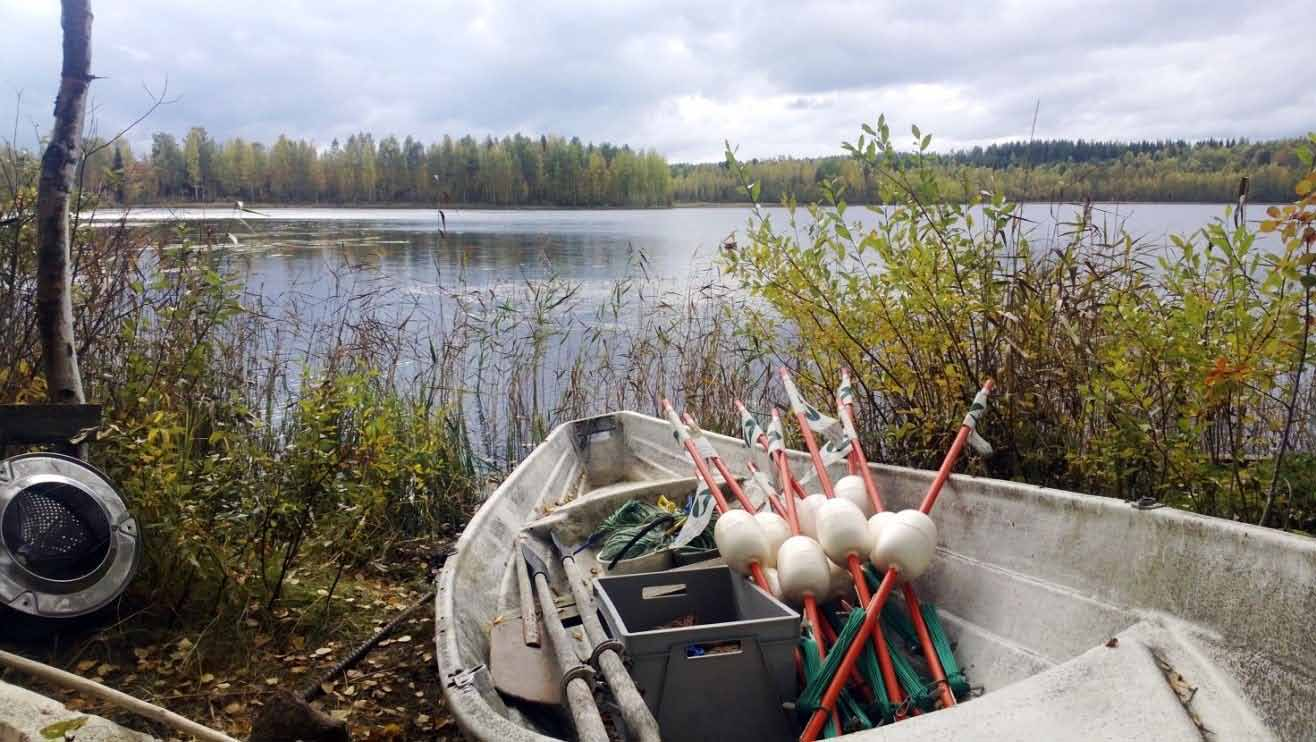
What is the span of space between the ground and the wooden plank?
717mm

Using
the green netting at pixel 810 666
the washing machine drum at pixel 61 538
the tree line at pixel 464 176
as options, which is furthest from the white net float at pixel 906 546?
the tree line at pixel 464 176

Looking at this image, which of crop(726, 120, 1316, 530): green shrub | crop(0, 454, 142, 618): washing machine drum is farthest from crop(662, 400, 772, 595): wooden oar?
crop(0, 454, 142, 618): washing machine drum

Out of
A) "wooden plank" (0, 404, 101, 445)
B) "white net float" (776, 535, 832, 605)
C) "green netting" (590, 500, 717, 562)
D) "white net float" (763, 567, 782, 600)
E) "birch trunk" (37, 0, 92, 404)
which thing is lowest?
"green netting" (590, 500, 717, 562)

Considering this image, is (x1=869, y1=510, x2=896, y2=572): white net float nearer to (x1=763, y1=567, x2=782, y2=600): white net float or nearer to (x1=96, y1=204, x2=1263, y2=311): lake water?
(x1=763, y1=567, x2=782, y2=600): white net float

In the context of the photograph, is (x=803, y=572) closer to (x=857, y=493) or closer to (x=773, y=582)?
(x=773, y=582)

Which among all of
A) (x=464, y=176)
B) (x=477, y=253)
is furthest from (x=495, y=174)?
(x=477, y=253)

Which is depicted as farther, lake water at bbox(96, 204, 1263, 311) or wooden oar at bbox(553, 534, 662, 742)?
lake water at bbox(96, 204, 1263, 311)

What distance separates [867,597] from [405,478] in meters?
3.53

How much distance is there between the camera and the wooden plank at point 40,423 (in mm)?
3367

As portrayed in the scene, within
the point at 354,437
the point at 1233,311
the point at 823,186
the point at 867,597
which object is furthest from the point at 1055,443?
the point at 354,437

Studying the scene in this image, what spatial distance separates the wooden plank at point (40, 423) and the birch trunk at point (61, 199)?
0.26 metres

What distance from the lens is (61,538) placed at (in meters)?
3.18

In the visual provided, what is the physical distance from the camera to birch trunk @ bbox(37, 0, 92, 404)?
3.51 meters

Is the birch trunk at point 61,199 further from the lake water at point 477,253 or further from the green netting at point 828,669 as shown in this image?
the green netting at point 828,669
